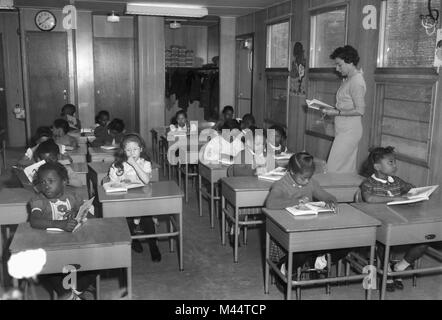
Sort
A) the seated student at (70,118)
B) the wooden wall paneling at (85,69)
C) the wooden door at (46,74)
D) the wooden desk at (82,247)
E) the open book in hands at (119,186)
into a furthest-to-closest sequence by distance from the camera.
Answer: the wooden wall paneling at (85,69)
the wooden door at (46,74)
the seated student at (70,118)
the open book in hands at (119,186)
the wooden desk at (82,247)

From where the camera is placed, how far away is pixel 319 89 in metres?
6.02

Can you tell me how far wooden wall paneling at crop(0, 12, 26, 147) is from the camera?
9.08 metres

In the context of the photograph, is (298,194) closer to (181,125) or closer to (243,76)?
(181,125)

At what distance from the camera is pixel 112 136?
6148 mm

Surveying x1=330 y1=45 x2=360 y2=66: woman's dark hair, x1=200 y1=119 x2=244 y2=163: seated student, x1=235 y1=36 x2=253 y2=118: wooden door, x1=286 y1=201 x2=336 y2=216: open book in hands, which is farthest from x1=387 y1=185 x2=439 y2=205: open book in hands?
x1=235 y1=36 x2=253 y2=118: wooden door

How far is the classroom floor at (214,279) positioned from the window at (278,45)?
363cm

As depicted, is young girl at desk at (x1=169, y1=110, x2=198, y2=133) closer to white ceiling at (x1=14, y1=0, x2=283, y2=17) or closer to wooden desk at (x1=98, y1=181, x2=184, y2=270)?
white ceiling at (x1=14, y1=0, x2=283, y2=17)

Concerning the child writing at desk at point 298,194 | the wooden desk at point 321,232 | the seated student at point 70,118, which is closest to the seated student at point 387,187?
the child writing at desk at point 298,194

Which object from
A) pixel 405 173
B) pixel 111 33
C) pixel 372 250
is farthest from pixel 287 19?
pixel 372 250

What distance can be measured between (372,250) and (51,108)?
24.7 ft

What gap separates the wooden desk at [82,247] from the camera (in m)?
2.33

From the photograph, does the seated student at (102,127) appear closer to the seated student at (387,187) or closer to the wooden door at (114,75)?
the wooden door at (114,75)

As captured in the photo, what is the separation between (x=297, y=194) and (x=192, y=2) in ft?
14.9

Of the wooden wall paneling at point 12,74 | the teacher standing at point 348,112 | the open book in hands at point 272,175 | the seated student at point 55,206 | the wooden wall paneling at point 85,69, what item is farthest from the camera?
the wooden wall paneling at point 12,74
